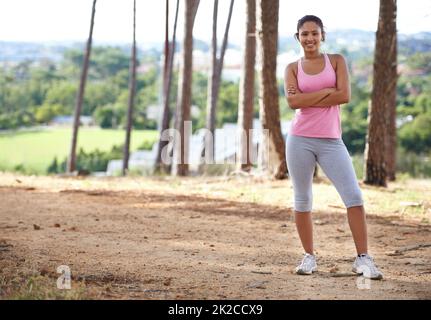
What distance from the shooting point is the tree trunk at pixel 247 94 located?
1714cm

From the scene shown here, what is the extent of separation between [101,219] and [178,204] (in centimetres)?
175

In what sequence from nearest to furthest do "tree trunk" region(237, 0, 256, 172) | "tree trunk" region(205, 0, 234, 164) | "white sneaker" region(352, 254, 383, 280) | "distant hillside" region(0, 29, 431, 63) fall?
"white sneaker" region(352, 254, 383, 280) → "tree trunk" region(237, 0, 256, 172) → "tree trunk" region(205, 0, 234, 164) → "distant hillside" region(0, 29, 431, 63)

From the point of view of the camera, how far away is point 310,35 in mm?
5934

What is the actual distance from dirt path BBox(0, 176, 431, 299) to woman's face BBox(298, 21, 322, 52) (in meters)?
1.49

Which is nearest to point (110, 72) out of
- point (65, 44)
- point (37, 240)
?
point (65, 44)

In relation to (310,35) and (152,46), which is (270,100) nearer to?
(310,35)

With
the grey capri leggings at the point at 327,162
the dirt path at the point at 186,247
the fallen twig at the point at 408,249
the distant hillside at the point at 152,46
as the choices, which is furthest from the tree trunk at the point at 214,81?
the distant hillside at the point at 152,46

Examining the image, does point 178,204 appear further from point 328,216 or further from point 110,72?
point 110,72

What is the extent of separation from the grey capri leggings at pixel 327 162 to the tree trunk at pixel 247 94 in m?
10.7

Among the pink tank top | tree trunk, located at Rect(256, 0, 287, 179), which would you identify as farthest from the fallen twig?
tree trunk, located at Rect(256, 0, 287, 179)

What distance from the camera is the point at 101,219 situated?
30.6ft

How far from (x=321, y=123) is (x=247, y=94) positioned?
11508 mm

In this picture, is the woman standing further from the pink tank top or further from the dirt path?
the dirt path

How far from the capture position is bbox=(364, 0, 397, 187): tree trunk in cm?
1255
